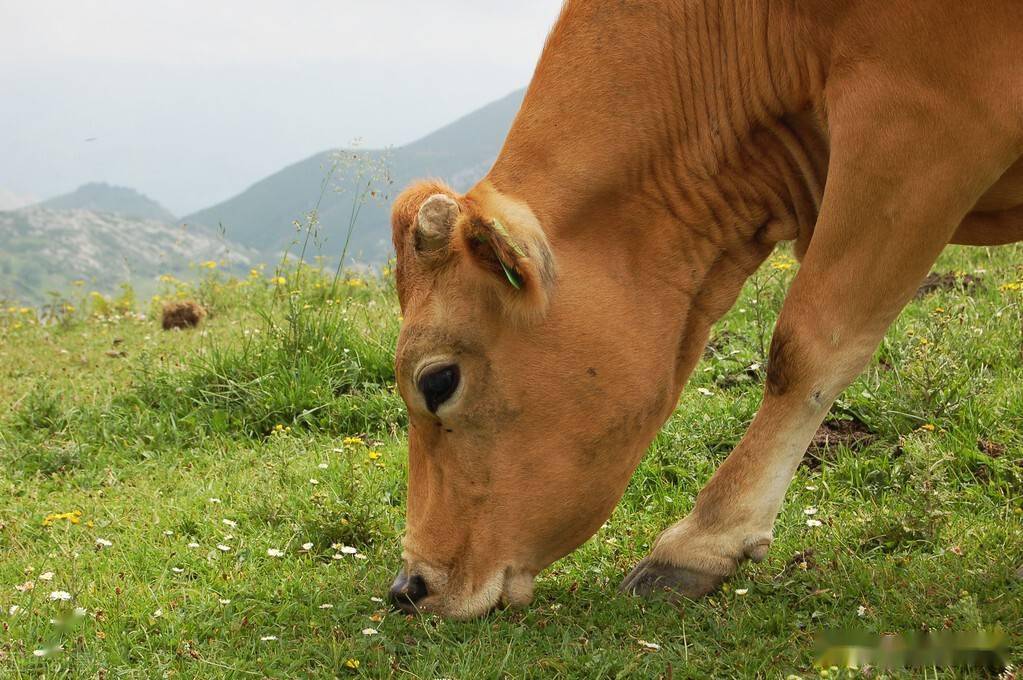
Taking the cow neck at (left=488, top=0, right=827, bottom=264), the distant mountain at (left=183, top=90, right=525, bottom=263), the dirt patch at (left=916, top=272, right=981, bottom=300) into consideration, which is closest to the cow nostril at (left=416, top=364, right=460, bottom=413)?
the cow neck at (left=488, top=0, right=827, bottom=264)

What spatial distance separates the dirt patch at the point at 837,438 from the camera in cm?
466

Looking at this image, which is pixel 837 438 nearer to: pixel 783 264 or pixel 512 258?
pixel 512 258

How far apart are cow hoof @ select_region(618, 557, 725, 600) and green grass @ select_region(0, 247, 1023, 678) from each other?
0.05 metres

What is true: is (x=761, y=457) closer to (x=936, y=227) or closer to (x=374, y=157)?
(x=936, y=227)

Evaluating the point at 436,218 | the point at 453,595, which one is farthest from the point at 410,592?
the point at 436,218

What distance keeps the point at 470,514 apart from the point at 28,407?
3.67m

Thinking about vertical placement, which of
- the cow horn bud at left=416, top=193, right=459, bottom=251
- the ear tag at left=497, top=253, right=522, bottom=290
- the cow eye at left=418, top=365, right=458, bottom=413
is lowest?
the cow eye at left=418, top=365, right=458, bottom=413

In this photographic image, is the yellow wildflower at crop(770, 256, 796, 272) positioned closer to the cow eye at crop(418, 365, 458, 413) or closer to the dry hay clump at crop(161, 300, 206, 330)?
the cow eye at crop(418, 365, 458, 413)

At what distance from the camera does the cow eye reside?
353 cm

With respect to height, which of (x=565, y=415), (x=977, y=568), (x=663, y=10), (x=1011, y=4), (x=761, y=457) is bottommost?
(x=977, y=568)

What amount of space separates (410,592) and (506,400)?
0.70 m

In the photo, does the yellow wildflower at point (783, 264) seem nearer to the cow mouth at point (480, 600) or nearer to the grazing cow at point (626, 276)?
the grazing cow at point (626, 276)

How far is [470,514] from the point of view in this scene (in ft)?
11.7

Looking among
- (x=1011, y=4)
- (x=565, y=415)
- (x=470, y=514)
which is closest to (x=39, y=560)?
(x=470, y=514)
